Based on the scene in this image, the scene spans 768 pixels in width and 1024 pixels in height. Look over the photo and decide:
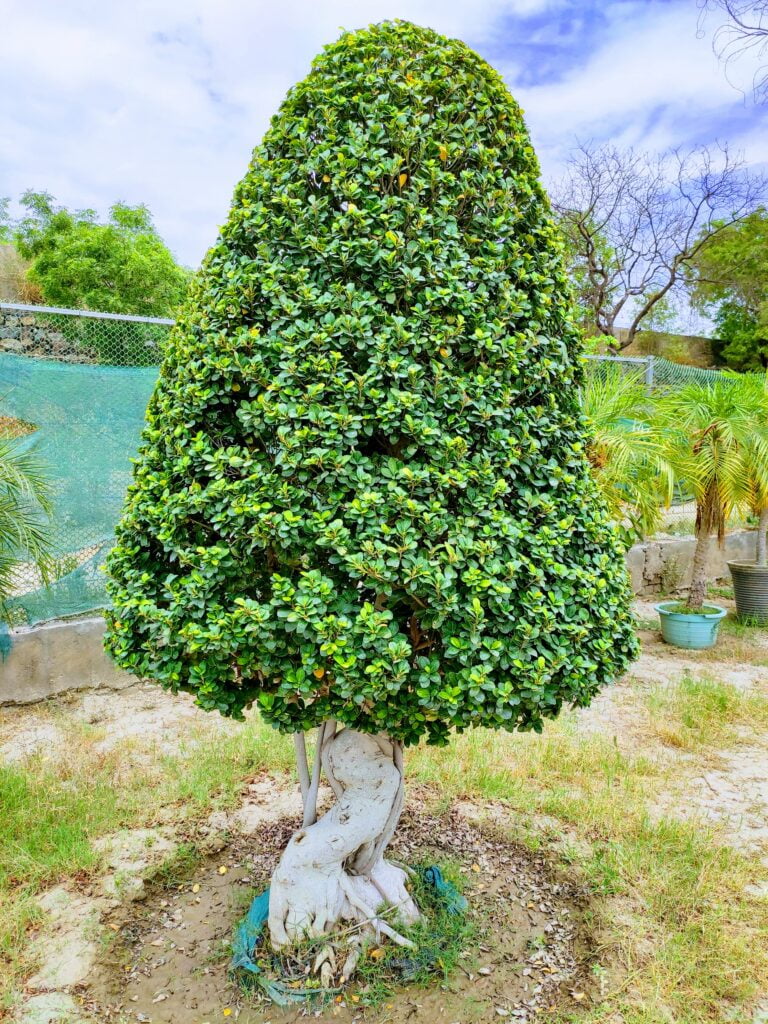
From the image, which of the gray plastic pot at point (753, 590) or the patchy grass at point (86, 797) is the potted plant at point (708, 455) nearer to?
the gray plastic pot at point (753, 590)

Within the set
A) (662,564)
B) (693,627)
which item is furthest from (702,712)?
(662,564)

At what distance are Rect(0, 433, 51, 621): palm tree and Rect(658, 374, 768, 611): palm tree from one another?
17.6 ft

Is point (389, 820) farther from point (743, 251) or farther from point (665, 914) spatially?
point (743, 251)


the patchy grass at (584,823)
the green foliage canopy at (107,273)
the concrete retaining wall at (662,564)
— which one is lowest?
the patchy grass at (584,823)

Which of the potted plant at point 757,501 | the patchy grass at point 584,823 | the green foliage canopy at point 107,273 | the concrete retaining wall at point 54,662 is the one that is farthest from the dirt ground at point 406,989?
the green foliage canopy at point 107,273

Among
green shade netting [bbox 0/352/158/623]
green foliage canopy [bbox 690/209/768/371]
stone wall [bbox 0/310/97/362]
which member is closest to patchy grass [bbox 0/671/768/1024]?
green shade netting [bbox 0/352/158/623]

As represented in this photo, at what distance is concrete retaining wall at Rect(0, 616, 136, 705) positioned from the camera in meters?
4.99

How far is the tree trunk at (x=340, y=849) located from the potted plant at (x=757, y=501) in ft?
18.7

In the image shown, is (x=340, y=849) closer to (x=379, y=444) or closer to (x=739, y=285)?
(x=379, y=444)

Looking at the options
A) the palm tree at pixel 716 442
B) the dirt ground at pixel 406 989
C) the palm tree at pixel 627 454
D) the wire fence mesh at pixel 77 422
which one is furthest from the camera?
the palm tree at pixel 716 442

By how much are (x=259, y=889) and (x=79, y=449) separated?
3567 mm

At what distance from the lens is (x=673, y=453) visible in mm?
6508

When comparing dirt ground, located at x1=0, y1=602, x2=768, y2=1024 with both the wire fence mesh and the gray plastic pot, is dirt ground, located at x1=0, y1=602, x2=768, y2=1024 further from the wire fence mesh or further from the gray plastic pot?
the gray plastic pot

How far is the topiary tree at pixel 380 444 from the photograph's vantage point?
1958 mm
